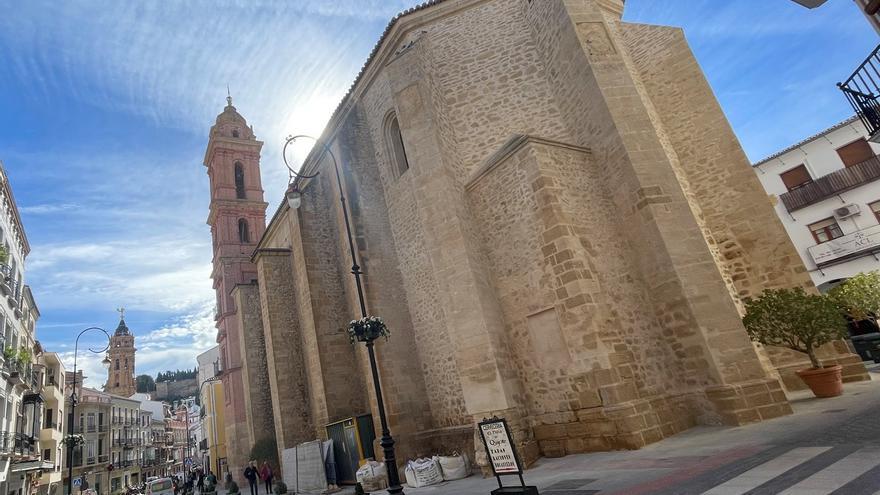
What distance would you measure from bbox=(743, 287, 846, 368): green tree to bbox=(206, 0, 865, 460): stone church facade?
0.44m

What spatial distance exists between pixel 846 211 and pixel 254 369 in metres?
25.8

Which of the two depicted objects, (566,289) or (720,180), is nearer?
(566,289)

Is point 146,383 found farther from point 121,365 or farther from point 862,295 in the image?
point 862,295

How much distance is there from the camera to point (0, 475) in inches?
625

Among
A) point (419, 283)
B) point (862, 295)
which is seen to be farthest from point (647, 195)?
point (862, 295)

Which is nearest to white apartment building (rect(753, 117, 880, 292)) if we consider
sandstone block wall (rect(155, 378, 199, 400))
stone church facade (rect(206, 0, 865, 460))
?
stone church facade (rect(206, 0, 865, 460))

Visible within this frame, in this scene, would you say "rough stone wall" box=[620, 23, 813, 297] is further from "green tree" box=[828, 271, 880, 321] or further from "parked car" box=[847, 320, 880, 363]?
"parked car" box=[847, 320, 880, 363]

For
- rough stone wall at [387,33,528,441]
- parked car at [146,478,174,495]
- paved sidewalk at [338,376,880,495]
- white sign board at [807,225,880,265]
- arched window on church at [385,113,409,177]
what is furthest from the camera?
parked car at [146,478,174,495]

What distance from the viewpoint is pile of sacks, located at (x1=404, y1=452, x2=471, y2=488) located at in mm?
9070

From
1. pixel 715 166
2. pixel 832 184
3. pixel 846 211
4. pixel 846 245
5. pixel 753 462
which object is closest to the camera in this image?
pixel 753 462

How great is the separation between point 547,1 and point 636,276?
7.00 m

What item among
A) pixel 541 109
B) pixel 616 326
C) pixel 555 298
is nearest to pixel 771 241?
pixel 616 326

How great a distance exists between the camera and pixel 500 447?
5676 mm

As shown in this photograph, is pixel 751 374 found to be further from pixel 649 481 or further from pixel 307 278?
pixel 307 278
